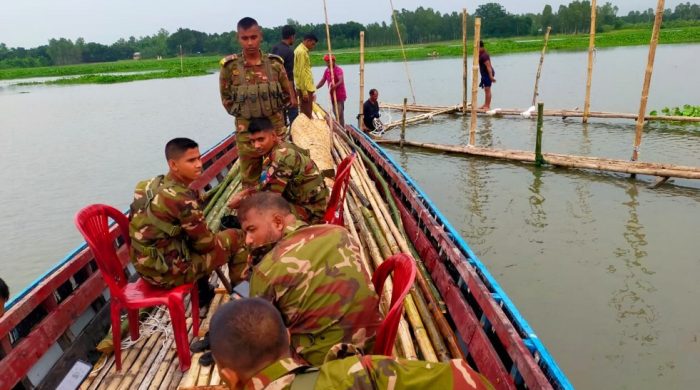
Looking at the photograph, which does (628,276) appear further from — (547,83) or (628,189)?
(547,83)

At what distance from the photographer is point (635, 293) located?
4922 mm

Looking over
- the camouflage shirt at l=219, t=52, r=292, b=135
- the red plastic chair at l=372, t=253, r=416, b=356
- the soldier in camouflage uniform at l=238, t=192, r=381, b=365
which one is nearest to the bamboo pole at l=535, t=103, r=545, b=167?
the camouflage shirt at l=219, t=52, r=292, b=135

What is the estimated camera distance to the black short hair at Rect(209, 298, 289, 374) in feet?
4.79

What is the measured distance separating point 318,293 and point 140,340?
1989 millimetres

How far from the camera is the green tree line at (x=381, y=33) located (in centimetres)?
6775

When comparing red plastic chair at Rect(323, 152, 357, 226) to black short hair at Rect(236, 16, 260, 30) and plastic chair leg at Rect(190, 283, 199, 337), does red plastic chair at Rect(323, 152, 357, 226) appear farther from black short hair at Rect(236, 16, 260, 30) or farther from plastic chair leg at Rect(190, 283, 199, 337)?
black short hair at Rect(236, 16, 260, 30)

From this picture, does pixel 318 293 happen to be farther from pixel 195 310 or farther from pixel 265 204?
pixel 195 310

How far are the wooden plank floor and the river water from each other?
9.24 feet

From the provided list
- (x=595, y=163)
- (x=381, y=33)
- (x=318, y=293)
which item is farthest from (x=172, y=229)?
(x=381, y=33)

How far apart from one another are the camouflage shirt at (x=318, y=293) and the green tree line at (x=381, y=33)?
2406 inches

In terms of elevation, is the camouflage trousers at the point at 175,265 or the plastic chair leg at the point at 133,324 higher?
the camouflage trousers at the point at 175,265

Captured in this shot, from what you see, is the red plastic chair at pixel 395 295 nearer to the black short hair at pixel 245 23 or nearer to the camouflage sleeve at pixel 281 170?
the camouflage sleeve at pixel 281 170

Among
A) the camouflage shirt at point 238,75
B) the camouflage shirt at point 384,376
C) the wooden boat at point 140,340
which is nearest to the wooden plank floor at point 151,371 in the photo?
the wooden boat at point 140,340

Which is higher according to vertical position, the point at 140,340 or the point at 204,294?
the point at 204,294
